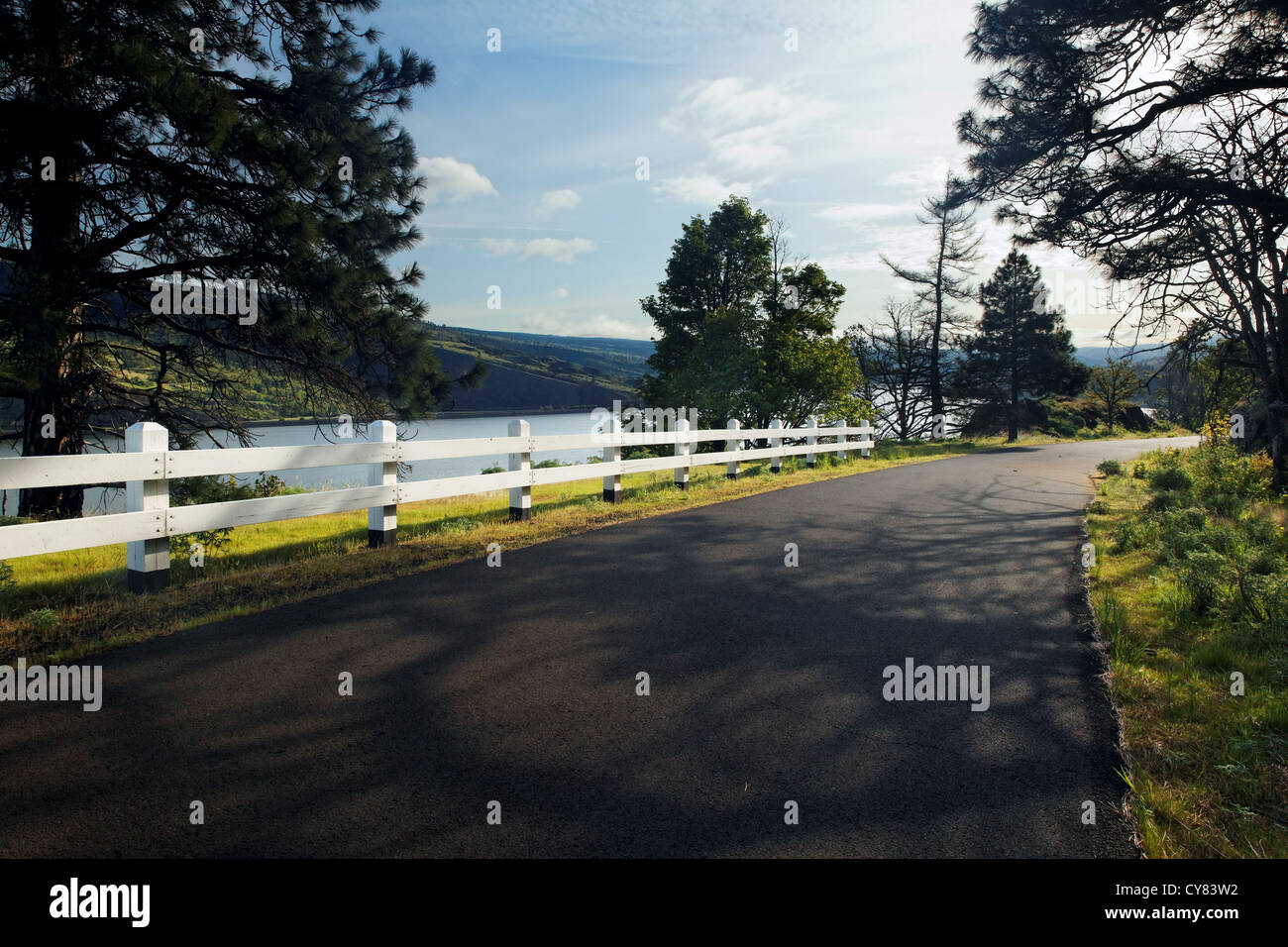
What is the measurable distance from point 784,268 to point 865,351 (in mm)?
13341

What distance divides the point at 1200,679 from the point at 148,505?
7.44 metres

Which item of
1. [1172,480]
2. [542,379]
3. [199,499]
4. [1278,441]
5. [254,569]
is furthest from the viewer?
[542,379]

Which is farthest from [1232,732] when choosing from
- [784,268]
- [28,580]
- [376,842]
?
[784,268]

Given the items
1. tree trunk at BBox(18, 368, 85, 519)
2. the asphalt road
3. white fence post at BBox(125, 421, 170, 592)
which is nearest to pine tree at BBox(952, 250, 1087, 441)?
the asphalt road

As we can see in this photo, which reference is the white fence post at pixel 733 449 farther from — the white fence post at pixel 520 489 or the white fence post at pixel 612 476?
Answer: the white fence post at pixel 520 489

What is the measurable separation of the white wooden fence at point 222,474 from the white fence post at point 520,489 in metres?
0.01

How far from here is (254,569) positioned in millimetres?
6797

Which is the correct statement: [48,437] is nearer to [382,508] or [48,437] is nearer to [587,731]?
[382,508]

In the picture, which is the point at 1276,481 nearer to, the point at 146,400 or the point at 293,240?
the point at 293,240

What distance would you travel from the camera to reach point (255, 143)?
978 centimetres

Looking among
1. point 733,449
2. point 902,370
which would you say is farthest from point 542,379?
point 733,449

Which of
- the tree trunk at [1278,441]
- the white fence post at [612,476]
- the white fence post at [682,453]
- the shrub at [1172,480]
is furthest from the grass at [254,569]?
the tree trunk at [1278,441]

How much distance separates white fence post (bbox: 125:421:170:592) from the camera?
575cm

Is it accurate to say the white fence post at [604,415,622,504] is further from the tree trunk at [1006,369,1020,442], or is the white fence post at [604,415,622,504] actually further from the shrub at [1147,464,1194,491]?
the tree trunk at [1006,369,1020,442]
